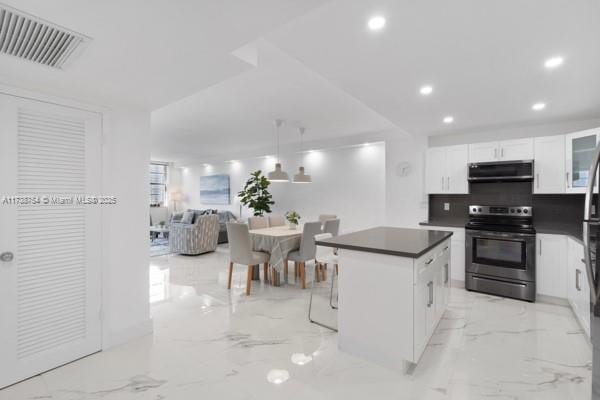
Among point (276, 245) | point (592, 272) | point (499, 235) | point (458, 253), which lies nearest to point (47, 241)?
point (276, 245)

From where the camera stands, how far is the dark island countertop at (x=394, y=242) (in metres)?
2.17

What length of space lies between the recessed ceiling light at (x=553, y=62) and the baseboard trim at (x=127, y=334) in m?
3.96

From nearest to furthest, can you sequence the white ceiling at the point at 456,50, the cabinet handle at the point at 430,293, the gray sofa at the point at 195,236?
the white ceiling at the point at 456,50 < the cabinet handle at the point at 430,293 < the gray sofa at the point at 195,236

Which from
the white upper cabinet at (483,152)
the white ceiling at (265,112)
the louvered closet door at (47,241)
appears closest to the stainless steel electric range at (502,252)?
the white upper cabinet at (483,152)

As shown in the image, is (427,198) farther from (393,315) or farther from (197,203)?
(197,203)

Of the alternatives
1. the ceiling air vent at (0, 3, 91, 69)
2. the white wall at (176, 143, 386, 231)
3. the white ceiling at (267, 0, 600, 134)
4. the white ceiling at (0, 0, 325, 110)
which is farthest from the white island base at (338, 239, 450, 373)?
the white wall at (176, 143, 386, 231)

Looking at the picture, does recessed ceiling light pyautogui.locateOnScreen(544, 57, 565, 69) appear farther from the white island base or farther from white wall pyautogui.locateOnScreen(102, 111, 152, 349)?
white wall pyautogui.locateOnScreen(102, 111, 152, 349)

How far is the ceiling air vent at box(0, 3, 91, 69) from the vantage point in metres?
1.33

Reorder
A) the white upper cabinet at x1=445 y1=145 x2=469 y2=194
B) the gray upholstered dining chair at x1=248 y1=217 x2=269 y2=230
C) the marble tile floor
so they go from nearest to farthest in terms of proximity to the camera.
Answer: the marble tile floor, the white upper cabinet at x1=445 y1=145 x2=469 y2=194, the gray upholstered dining chair at x1=248 y1=217 x2=269 y2=230

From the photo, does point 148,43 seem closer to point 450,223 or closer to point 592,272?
point 592,272

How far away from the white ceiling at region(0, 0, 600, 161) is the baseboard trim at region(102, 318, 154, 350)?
195cm

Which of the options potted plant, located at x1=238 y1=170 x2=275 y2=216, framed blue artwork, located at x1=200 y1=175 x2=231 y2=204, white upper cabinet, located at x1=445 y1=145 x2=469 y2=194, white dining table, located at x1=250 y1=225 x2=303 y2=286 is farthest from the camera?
framed blue artwork, located at x1=200 y1=175 x2=231 y2=204

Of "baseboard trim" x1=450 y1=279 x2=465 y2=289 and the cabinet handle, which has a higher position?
the cabinet handle

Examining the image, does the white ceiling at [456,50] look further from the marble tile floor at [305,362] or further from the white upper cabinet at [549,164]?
the marble tile floor at [305,362]
